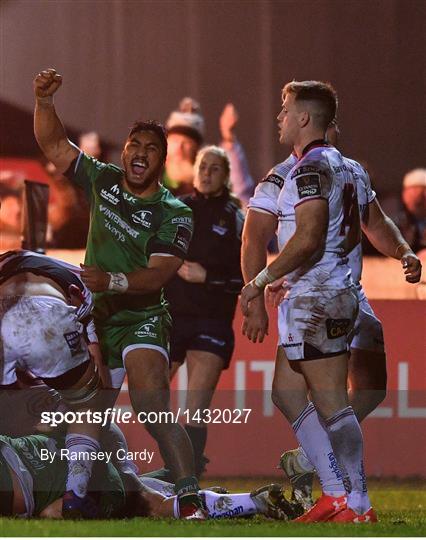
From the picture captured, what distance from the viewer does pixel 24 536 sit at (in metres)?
4.78

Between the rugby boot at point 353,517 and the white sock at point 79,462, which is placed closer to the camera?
the rugby boot at point 353,517

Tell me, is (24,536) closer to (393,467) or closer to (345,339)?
(345,339)

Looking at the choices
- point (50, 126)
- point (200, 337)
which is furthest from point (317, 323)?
point (50, 126)

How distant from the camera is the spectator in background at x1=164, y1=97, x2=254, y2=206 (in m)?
5.96

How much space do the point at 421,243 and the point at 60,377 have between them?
1676mm

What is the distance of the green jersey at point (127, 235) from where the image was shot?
18.4ft

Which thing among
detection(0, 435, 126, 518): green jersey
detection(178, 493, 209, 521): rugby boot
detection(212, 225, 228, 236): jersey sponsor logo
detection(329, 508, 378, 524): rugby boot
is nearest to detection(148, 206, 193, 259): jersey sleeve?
detection(212, 225, 228, 236): jersey sponsor logo

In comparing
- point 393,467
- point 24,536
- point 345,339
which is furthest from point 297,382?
point 24,536

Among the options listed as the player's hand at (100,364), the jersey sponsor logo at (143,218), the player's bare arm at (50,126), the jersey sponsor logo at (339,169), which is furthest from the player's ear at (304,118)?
the player's hand at (100,364)

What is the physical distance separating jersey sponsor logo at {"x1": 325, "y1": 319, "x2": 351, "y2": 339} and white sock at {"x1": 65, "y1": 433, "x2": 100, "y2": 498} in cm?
112

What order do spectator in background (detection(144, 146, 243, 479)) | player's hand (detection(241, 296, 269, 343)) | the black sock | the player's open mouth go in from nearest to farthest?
player's hand (detection(241, 296, 269, 343)), the player's open mouth, the black sock, spectator in background (detection(144, 146, 243, 479))

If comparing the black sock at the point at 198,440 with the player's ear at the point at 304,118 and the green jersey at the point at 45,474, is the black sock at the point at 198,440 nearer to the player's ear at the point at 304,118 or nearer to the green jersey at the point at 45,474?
the green jersey at the point at 45,474

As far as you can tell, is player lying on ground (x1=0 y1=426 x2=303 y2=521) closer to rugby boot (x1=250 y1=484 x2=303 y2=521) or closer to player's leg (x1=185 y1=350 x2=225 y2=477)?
rugby boot (x1=250 y1=484 x2=303 y2=521)

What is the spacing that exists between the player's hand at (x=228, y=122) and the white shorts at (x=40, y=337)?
3.49ft
